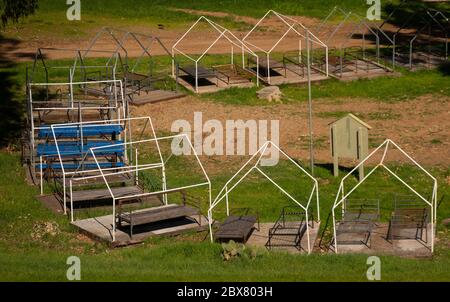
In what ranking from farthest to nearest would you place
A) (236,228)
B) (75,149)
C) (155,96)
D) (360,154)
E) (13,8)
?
(155,96) < (13,8) < (75,149) < (360,154) < (236,228)

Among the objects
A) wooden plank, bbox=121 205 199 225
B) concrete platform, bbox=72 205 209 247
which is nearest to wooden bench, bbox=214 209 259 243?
concrete platform, bbox=72 205 209 247

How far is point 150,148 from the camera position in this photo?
33.3 m

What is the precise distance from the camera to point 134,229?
994 inches

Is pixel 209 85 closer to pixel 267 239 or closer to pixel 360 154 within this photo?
pixel 360 154

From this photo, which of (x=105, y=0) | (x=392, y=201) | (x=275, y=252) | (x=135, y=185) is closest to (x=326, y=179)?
(x=392, y=201)

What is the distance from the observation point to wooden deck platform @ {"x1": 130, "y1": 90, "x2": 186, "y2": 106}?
37.4m

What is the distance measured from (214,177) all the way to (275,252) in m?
7.46

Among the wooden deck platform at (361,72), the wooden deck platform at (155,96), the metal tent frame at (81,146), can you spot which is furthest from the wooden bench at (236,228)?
the wooden deck platform at (361,72)

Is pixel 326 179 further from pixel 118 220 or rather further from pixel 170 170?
pixel 118 220

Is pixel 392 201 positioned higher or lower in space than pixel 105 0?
lower

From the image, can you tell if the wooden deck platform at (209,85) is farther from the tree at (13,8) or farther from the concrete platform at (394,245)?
the concrete platform at (394,245)

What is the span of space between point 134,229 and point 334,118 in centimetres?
1263

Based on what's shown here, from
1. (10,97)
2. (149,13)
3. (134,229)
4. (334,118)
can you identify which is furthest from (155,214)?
(149,13)

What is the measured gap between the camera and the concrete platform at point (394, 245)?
23.3 meters
